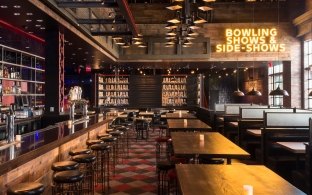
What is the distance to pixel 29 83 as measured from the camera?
36.6 feet

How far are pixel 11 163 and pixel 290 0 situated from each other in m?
12.8

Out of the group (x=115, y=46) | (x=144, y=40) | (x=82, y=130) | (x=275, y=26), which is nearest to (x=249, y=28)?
(x=275, y=26)

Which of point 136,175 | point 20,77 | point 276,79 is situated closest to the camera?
point 136,175

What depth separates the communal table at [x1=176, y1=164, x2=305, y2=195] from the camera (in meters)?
2.22

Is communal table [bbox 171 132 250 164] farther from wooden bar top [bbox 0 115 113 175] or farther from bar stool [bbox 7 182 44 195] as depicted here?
bar stool [bbox 7 182 44 195]

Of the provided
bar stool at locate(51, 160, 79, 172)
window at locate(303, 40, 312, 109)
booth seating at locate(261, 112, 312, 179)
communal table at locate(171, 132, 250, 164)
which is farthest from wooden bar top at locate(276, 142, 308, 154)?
window at locate(303, 40, 312, 109)

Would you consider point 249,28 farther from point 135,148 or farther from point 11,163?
point 11,163

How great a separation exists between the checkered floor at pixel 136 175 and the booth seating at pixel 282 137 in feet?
6.90

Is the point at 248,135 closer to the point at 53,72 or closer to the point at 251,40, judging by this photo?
the point at 53,72

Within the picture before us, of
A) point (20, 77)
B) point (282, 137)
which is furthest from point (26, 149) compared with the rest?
point (20, 77)

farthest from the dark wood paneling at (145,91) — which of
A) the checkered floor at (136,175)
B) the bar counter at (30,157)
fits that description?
the bar counter at (30,157)

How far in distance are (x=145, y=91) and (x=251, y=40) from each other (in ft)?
19.9

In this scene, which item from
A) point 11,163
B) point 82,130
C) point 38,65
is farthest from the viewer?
point 38,65

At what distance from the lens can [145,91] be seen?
1727 centimetres
